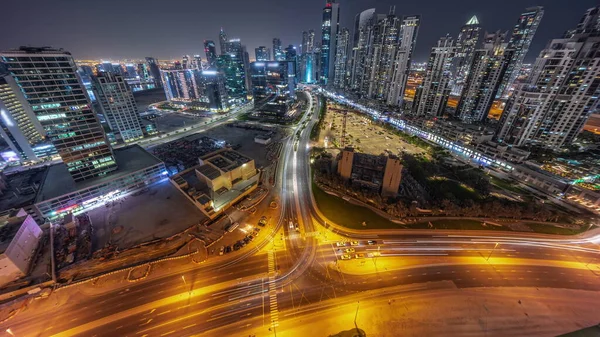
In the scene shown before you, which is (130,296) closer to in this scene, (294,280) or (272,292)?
(272,292)

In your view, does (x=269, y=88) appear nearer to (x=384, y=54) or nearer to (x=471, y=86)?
(x=384, y=54)

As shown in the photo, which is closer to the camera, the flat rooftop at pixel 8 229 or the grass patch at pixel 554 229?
the flat rooftop at pixel 8 229

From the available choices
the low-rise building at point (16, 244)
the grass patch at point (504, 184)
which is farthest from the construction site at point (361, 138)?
the low-rise building at point (16, 244)

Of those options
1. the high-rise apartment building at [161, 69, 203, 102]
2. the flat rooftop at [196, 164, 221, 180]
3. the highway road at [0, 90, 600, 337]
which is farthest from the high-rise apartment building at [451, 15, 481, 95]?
the high-rise apartment building at [161, 69, 203, 102]

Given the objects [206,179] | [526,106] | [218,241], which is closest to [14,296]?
[218,241]

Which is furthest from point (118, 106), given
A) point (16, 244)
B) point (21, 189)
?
point (16, 244)

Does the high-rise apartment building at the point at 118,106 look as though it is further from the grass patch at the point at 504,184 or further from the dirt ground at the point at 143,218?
the grass patch at the point at 504,184

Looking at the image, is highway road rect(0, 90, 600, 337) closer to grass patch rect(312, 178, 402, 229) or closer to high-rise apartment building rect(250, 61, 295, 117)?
grass patch rect(312, 178, 402, 229)
